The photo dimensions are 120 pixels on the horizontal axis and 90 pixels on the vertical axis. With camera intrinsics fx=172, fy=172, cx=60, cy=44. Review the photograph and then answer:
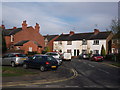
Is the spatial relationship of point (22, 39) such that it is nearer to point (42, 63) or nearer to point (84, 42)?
point (84, 42)

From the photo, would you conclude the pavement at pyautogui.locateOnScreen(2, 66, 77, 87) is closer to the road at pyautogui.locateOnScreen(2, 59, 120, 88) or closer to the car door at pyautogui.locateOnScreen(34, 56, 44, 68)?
the road at pyautogui.locateOnScreen(2, 59, 120, 88)

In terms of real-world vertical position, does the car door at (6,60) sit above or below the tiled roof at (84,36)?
below

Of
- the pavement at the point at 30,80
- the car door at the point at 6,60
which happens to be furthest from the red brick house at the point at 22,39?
the pavement at the point at 30,80

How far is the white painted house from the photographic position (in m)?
50.9

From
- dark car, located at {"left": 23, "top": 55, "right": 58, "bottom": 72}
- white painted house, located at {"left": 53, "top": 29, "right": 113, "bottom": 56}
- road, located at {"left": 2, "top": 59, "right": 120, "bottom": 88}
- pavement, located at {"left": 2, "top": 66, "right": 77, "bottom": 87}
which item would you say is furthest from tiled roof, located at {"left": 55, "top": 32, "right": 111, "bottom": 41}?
pavement, located at {"left": 2, "top": 66, "right": 77, "bottom": 87}

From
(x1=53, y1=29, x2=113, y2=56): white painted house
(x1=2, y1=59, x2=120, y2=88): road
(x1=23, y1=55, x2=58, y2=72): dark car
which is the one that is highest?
(x1=53, y1=29, x2=113, y2=56): white painted house

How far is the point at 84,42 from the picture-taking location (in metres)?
54.6

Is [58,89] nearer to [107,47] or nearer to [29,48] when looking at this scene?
[29,48]

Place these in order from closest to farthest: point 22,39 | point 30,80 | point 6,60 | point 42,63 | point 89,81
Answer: point 89,81
point 30,80
point 42,63
point 6,60
point 22,39

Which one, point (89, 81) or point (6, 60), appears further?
point (6, 60)

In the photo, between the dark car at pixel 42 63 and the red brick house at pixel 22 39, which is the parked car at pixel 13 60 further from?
the red brick house at pixel 22 39

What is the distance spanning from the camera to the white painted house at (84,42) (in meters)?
50.9

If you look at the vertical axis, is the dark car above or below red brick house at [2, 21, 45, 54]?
below

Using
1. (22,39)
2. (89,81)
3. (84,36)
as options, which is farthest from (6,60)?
(84,36)
